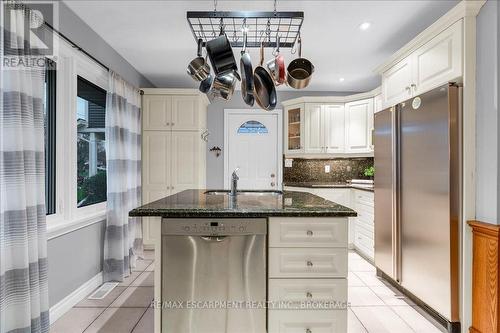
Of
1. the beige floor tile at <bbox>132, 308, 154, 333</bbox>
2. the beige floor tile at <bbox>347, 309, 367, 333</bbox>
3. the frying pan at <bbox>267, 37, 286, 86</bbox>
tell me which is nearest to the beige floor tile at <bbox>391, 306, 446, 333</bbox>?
the beige floor tile at <bbox>347, 309, 367, 333</bbox>

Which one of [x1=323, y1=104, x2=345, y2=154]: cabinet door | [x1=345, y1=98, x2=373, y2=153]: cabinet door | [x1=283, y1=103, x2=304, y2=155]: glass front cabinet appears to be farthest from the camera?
[x1=283, y1=103, x2=304, y2=155]: glass front cabinet

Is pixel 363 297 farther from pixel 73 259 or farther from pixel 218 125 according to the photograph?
pixel 218 125

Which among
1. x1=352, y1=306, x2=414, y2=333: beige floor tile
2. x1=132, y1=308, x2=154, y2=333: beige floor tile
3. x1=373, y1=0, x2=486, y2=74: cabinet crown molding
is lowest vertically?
x1=352, y1=306, x2=414, y2=333: beige floor tile

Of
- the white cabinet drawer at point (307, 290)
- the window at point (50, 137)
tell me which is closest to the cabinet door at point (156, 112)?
the window at point (50, 137)

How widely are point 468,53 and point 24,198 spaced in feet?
10.0

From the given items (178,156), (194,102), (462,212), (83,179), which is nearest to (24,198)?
(83,179)

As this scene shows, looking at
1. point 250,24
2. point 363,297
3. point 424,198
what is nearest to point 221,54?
point 250,24

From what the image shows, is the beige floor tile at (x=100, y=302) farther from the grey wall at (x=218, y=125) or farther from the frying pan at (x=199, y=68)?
the grey wall at (x=218, y=125)

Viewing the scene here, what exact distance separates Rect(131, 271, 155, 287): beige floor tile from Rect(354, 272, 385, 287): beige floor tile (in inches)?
87.7

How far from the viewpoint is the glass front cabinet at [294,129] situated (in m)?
4.49

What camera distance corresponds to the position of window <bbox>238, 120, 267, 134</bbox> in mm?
4832

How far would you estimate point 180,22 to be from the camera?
260 cm

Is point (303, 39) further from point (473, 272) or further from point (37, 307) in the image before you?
point (37, 307)

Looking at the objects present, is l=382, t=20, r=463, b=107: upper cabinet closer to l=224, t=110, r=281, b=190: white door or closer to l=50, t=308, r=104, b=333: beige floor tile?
l=224, t=110, r=281, b=190: white door
